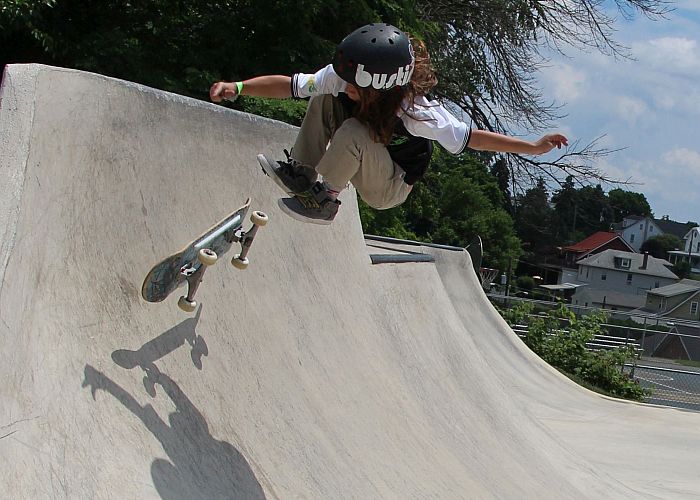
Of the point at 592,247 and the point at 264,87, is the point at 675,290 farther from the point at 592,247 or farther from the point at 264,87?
the point at 264,87

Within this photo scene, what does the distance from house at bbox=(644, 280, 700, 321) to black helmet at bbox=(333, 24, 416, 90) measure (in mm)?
70435

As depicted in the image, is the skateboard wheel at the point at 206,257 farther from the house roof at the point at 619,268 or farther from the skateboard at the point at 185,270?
the house roof at the point at 619,268

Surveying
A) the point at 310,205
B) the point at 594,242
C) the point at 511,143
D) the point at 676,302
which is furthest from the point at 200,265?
the point at 594,242

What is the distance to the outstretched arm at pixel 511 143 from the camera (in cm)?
388

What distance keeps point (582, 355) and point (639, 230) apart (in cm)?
13976

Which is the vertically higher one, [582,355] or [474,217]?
[474,217]

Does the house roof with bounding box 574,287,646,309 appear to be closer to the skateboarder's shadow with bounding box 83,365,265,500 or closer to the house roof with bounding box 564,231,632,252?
the house roof with bounding box 564,231,632,252

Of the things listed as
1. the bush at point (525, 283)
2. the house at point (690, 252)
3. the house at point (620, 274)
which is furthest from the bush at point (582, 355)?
the house at point (690, 252)

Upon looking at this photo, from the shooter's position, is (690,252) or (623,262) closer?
(623,262)

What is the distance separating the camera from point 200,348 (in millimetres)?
3641

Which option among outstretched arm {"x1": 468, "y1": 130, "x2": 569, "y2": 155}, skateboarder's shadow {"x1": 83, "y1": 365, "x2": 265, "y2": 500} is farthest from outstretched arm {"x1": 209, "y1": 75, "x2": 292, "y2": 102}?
skateboarder's shadow {"x1": 83, "y1": 365, "x2": 265, "y2": 500}

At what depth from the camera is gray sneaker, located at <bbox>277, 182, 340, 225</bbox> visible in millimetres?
4148

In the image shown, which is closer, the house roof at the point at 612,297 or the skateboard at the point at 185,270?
the skateboard at the point at 185,270

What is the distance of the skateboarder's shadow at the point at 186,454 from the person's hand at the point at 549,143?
2.02 m
